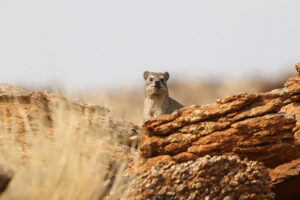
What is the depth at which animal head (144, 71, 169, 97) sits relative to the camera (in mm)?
10758

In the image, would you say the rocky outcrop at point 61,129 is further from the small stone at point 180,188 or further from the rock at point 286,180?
the rock at point 286,180

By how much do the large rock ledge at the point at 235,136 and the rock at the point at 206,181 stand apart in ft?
2.05

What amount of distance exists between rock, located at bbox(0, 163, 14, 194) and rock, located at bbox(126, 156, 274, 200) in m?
1.29

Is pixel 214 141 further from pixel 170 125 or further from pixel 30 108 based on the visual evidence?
pixel 30 108

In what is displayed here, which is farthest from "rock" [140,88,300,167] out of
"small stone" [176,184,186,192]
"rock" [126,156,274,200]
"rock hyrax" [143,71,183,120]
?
"rock hyrax" [143,71,183,120]

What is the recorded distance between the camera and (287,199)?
234 inches

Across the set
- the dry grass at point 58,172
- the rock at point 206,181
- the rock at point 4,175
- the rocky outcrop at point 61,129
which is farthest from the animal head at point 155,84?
the rock at point 4,175

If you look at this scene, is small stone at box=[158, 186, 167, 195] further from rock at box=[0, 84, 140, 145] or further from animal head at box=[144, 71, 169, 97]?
animal head at box=[144, 71, 169, 97]

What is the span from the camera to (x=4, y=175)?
10.3 feet

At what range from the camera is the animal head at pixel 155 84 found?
35.3 ft

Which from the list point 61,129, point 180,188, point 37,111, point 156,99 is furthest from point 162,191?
point 156,99

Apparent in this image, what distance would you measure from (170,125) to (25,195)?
105 inches

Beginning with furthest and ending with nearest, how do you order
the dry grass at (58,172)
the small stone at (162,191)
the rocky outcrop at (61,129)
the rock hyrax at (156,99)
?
the rock hyrax at (156,99)
the small stone at (162,191)
the rocky outcrop at (61,129)
the dry grass at (58,172)

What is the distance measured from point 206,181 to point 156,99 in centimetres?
631
